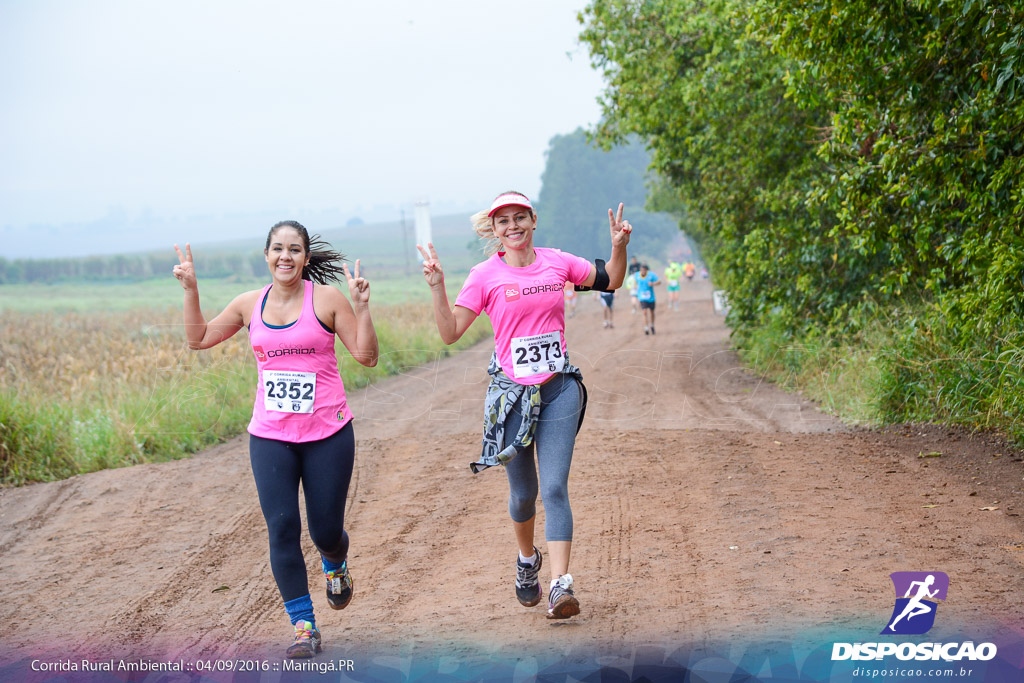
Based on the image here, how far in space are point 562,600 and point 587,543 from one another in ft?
5.77

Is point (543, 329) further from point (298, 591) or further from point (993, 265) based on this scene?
point (993, 265)

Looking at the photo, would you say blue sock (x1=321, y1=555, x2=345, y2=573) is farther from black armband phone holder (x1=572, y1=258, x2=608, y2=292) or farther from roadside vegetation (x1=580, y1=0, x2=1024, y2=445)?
roadside vegetation (x1=580, y1=0, x2=1024, y2=445)

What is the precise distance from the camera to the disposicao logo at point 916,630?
4230mm

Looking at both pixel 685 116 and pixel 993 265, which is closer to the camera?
pixel 993 265

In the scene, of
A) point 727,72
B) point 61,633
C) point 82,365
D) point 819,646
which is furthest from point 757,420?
point 82,365

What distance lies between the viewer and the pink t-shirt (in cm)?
489

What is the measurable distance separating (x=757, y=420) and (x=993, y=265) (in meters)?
4.49

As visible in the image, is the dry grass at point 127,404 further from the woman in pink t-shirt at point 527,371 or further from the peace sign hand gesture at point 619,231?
the peace sign hand gesture at point 619,231

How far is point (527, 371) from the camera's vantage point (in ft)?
16.1

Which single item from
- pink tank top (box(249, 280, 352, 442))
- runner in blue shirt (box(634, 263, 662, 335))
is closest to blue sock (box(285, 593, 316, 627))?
pink tank top (box(249, 280, 352, 442))

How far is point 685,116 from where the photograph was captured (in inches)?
657

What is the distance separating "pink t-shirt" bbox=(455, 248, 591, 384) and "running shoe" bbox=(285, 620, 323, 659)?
66.6 inches

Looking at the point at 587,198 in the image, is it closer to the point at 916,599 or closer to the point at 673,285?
the point at 673,285

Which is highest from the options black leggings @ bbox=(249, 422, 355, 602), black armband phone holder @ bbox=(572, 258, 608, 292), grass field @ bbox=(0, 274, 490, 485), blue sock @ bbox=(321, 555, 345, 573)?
black armband phone holder @ bbox=(572, 258, 608, 292)
